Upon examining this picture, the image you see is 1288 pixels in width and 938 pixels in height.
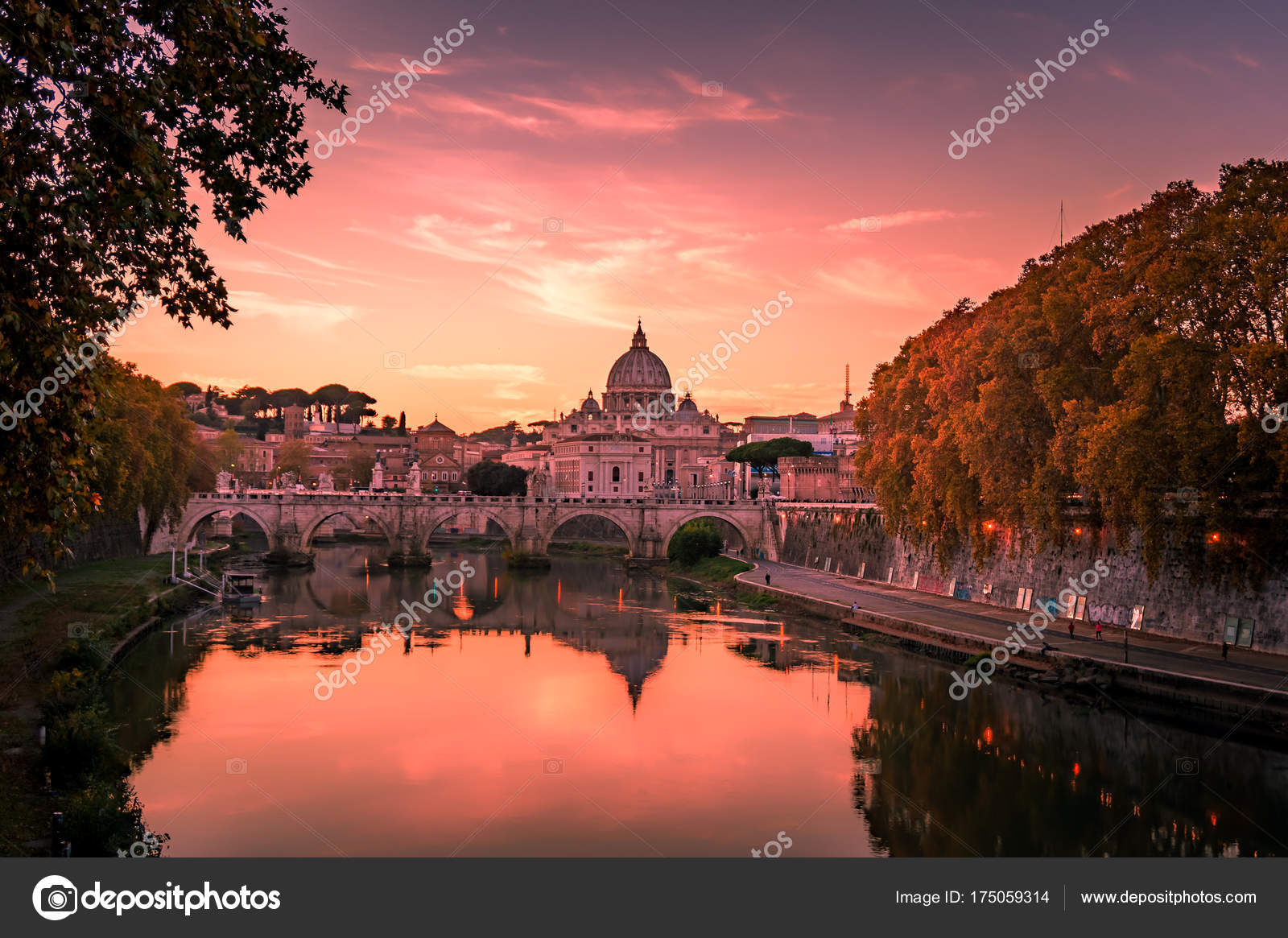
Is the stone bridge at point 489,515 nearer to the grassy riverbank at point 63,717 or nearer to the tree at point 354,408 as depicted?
the grassy riverbank at point 63,717

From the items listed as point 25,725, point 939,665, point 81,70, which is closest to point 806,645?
point 939,665

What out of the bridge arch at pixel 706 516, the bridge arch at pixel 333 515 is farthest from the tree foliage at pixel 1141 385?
the bridge arch at pixel 333 515

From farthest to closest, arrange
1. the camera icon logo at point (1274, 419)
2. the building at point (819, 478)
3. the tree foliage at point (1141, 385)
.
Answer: the building at point (819, 478)
the tree foliage at point (1141, 385)
the camera icon logo at point (1274, 419)

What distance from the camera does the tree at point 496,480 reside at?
108938 mm

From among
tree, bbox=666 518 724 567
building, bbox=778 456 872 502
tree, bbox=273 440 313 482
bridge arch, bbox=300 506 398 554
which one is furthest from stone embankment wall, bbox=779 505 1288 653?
tree, bbox=273 440 313 482

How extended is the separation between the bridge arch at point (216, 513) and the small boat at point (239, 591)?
18076mm

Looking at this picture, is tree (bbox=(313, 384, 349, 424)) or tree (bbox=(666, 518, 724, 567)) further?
tree (bbox=(313, 384, 349, 424))

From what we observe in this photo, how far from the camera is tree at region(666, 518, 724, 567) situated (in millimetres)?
65125

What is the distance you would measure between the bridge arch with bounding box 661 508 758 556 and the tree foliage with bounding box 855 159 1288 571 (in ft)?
107

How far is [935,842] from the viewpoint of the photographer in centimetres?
1750

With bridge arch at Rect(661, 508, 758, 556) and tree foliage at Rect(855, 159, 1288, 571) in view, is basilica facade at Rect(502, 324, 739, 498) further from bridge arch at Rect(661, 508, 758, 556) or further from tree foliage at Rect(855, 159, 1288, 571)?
tree foliage at Rect(855, 159, 1288, 571)

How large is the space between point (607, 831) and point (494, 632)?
2325 cm

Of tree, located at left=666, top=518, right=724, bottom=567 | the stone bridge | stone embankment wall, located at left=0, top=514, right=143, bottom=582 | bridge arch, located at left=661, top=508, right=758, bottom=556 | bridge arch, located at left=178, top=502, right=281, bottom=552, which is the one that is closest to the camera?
stone embankment wall, located at left=0, top=514, right=143, bottom=582
